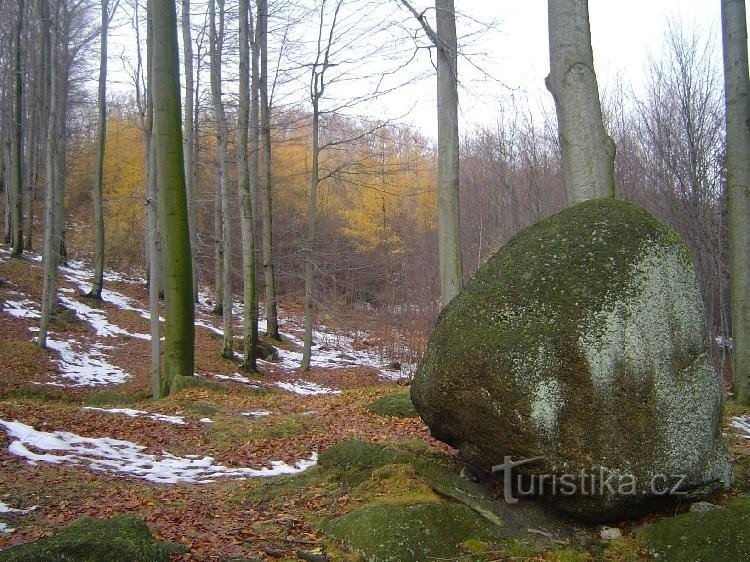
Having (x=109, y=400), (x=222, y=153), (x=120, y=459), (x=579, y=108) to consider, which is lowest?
(x=109, y=400)

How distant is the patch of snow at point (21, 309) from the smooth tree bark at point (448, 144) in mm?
13801

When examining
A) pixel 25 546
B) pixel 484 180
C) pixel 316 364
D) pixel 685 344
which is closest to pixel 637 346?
pixel 685 344

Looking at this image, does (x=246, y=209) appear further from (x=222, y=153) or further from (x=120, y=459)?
(x=120, y=459)

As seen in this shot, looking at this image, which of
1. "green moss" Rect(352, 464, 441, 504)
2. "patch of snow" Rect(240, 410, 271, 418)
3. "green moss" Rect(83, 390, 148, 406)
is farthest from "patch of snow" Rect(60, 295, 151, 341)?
"green moss" Rect(352, 464, 441, 504)

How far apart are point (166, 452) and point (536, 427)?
13.2 ft

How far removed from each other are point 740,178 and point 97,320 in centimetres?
1707

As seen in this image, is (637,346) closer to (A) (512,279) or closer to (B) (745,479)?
(A) (512,279)

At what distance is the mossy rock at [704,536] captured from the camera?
3299 mm

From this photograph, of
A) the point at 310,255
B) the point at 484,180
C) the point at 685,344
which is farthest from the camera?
the point at 484,180

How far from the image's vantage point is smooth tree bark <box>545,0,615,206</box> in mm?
5469

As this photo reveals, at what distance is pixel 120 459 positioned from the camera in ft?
18.5

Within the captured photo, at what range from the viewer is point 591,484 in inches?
148

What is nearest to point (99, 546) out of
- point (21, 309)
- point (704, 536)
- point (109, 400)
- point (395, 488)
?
point (395, 488)

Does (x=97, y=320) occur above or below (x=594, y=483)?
above
